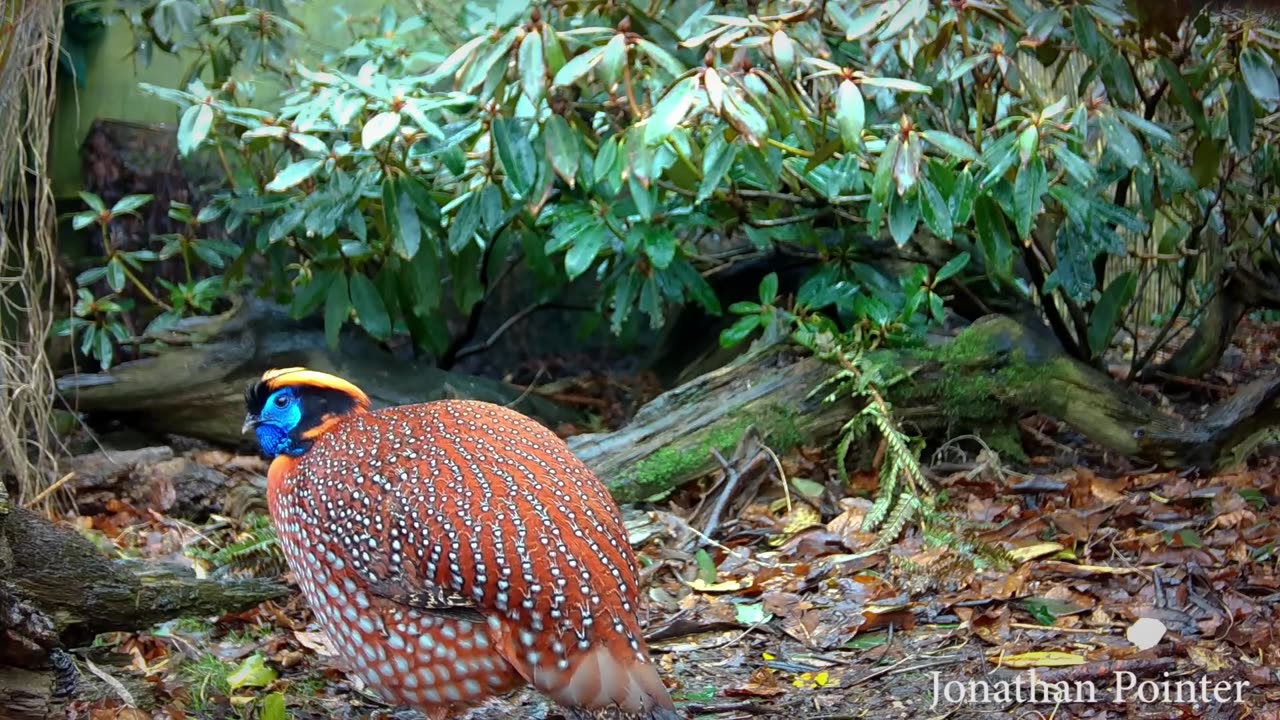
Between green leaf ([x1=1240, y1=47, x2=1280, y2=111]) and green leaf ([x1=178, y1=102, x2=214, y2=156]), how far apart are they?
392 centimetres

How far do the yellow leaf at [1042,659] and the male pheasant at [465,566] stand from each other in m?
1.12

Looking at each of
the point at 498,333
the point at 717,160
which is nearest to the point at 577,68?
the point at 717,160

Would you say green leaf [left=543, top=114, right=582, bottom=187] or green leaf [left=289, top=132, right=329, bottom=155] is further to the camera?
green leaf [left=289, top=132, right=329, bottom=155]

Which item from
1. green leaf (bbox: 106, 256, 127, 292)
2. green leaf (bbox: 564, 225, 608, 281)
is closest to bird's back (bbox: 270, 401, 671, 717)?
green leaf (bbox: 564, 225, 608, 281)

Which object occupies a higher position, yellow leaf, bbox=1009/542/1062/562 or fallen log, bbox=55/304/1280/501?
fallen log, bbox=55/304/1280/501

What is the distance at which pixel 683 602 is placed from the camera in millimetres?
4246

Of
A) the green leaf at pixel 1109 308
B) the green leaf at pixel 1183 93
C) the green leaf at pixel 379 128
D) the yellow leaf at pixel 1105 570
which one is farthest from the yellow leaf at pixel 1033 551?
the green leaf at pixel 379 128

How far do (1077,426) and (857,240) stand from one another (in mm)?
1295

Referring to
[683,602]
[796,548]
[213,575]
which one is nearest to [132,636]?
[213,575]

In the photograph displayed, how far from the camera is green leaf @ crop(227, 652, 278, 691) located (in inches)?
144

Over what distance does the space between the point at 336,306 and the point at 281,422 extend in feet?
6.76

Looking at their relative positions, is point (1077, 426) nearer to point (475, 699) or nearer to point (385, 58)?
point (475, 699)

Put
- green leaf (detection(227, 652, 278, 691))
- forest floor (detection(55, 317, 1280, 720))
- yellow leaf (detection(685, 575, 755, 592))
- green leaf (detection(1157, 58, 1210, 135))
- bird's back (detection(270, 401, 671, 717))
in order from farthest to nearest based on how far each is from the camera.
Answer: green leaf (detection(1157, 58, 1210, 135))
yellow leaf (detection(685, 575, 755, 592))
green leaf (detection(227, 652, 278, 691))
forest floor (detection(55, 317, 1280, 720))
bird's back (detection(270, 401, 671, 717))

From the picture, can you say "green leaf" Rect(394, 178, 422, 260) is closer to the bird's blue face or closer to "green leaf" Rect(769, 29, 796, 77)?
the bird's blue face
